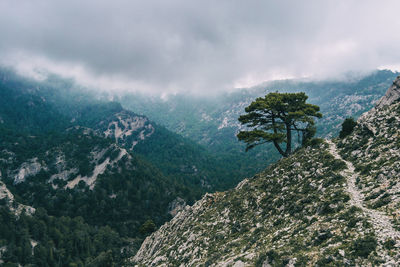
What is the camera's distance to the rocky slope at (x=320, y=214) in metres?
13.8

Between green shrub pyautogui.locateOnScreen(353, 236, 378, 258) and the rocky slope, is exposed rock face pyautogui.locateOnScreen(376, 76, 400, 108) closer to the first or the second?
the rocky slope

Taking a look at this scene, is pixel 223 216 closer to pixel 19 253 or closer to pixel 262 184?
pixel 262 184

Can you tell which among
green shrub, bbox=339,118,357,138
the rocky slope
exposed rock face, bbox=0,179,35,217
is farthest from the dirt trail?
exposed rock face, bbox=0,179,35,217

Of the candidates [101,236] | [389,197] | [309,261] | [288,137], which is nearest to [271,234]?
[309,261]

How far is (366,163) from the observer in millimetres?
23906

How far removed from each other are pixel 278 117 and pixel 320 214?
1096 inches

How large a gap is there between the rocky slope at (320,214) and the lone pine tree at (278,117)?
782cm

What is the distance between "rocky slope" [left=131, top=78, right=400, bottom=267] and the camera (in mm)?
13797

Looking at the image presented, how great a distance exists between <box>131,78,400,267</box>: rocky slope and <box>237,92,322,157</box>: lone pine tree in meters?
7.82

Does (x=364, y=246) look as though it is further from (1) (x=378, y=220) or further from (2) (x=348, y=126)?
(2) (x=348, y=126)

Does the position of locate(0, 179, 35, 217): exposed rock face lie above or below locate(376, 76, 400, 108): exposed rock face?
below

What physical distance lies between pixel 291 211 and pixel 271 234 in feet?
11.5

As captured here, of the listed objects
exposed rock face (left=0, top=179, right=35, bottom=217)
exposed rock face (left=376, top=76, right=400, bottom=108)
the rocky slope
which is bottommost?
exposed rock face (left=0, top=179, right=35, bottom=217)

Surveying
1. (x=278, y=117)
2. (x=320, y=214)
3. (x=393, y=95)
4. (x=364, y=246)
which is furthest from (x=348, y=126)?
(x=364, y=246)
